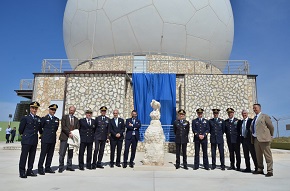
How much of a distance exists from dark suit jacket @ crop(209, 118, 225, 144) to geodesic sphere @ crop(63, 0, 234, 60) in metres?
6.97

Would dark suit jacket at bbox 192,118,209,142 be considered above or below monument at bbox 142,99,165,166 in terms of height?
above

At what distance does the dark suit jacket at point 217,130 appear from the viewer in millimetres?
5225

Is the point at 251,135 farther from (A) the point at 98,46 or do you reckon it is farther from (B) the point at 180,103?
(A) the point at 98,46

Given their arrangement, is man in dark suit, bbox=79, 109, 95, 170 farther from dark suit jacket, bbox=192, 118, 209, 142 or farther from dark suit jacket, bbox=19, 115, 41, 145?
dark suit jacket, bbox=192, 118, 209, 142

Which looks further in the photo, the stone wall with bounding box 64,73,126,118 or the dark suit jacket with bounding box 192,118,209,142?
the stone wall with bounding box 64,73,126,118

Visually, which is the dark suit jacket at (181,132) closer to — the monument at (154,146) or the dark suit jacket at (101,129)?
the monument at (154,146)

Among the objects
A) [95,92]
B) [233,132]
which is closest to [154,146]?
[233,132]

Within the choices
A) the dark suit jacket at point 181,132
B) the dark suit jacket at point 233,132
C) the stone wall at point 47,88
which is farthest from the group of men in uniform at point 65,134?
the stone wall at point 47,88

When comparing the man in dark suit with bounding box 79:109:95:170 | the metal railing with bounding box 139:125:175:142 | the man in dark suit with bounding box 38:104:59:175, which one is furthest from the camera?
the metal railing with bounding box 139:125:175:142

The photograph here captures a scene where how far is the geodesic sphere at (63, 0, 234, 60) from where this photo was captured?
11266mm

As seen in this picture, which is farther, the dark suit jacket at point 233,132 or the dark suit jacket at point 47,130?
the dark suit jacket at point 233,132

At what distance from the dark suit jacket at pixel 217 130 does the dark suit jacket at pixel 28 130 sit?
3.79m

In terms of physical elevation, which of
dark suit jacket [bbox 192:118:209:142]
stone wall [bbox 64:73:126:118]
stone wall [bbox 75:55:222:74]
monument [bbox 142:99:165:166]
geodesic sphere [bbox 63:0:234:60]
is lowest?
monument [bbox 142:99:165:166]

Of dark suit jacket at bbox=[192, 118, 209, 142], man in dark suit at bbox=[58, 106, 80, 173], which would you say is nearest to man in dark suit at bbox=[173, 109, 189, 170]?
dark suit jacket at bbox=[192, 118, 209, 142]
